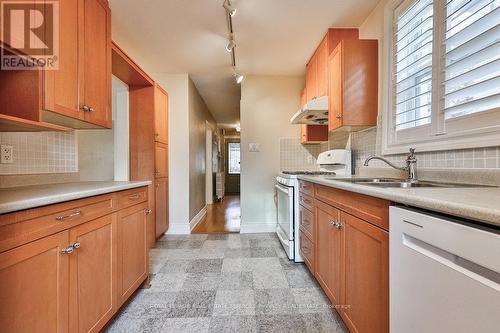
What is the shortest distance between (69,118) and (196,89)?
9.35 feet

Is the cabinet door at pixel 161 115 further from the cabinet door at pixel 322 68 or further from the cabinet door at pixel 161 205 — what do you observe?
the cabinet door at pixel 322 68

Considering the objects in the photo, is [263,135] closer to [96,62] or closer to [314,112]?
[314,112]

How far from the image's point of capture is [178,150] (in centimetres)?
334

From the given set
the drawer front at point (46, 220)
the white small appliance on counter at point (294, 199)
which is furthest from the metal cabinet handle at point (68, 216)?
the white small appliance on counter at point (294, 199)

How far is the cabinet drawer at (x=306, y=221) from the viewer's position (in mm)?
1903

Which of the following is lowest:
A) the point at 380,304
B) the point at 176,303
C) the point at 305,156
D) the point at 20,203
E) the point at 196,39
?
the point at 176,303

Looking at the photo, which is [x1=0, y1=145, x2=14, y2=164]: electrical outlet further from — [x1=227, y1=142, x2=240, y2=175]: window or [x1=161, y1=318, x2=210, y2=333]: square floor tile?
[x1=227, y1=142, x2=240, y2=175]: window

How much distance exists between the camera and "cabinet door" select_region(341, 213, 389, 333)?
926mm

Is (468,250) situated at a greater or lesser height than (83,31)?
lesser

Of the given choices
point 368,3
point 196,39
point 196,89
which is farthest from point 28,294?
point 196,89

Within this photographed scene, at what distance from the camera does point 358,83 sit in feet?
6.51

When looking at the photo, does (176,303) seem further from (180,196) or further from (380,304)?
(180,196)

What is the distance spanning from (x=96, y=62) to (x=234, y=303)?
193 cm

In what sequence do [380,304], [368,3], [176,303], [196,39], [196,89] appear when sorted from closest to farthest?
[380,304], [176,303], [368,3], [196,39], [196,89]
